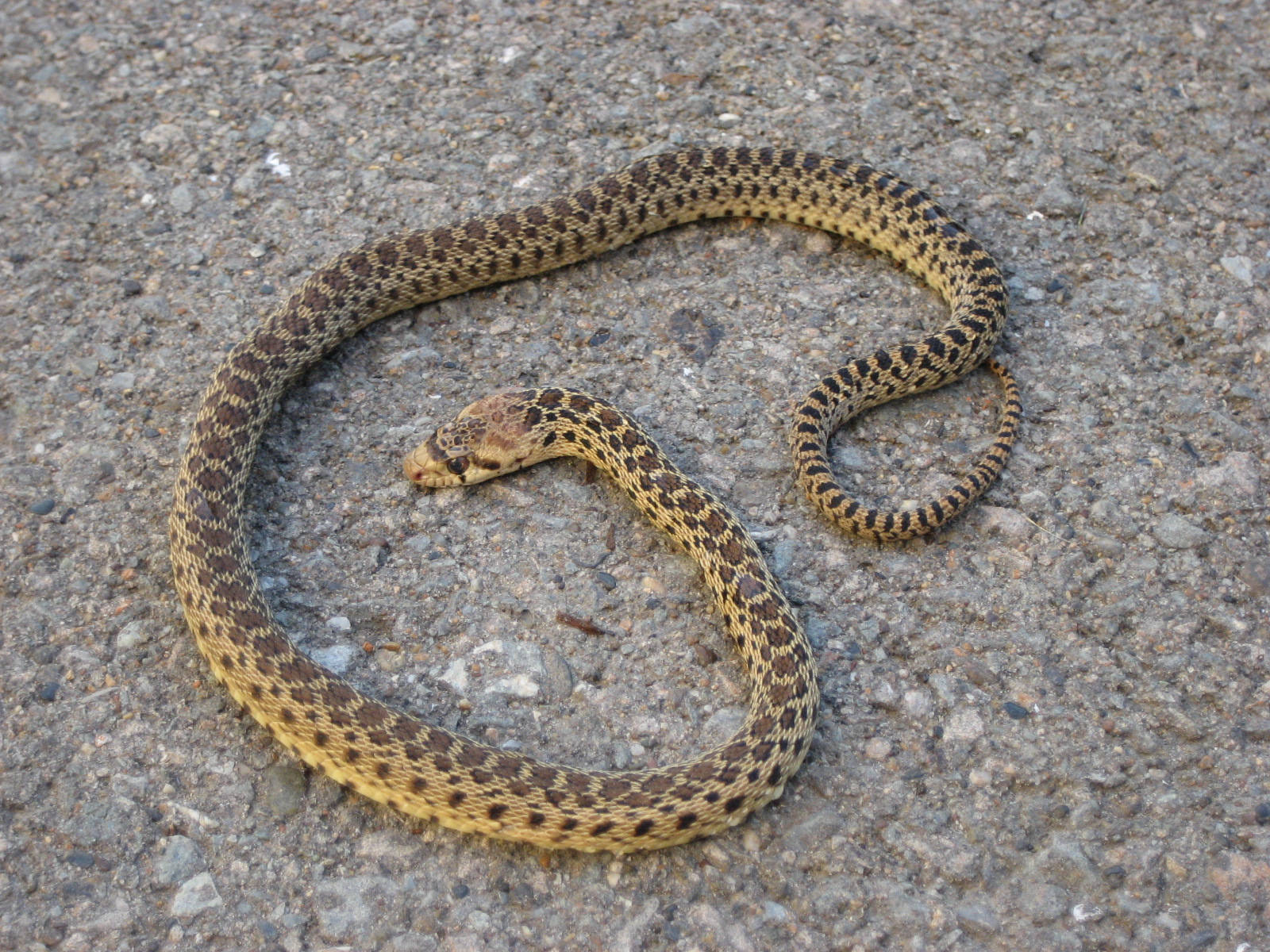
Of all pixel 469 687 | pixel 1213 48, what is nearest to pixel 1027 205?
pixel 1213 48

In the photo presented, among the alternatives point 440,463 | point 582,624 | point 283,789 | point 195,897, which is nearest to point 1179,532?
point 582,624

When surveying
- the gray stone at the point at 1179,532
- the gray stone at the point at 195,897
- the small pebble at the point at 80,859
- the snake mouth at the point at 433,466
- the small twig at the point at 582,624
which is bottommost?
the gray stone at the point at 1179,532

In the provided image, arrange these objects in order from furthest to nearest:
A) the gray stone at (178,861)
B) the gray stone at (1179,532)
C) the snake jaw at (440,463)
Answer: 1. the snake jaw at (440,463)
2. the gray stone at (1179,532)
3. the gray stone at (178,861)

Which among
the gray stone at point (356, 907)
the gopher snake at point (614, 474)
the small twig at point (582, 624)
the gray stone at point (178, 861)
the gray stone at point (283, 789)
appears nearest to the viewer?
the gray stone at point (356, 907)

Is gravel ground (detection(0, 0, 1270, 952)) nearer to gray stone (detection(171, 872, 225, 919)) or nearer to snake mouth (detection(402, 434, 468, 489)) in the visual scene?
gray stone (detection(171, 872, 225, 919))

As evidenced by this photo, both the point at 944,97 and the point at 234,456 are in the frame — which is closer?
the point at 234,456

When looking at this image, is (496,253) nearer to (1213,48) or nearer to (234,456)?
(234,456)

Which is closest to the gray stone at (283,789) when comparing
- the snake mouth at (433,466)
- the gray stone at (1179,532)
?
the snake mouth at (433,466)

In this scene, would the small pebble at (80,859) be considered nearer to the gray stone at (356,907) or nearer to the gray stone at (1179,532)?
the gray stone at (356,907)
